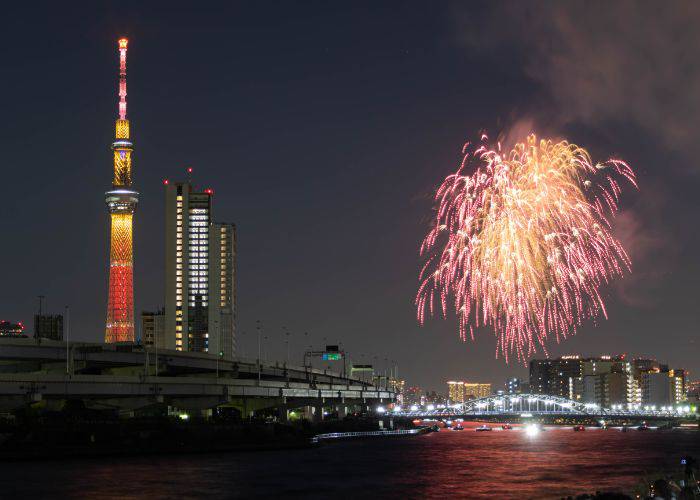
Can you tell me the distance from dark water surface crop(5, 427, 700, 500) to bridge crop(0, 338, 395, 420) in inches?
516

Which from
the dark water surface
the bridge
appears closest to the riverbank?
the bridge

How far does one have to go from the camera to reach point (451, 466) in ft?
331

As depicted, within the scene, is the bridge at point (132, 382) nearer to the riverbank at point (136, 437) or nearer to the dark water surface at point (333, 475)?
the riverbank at point (136, 437)

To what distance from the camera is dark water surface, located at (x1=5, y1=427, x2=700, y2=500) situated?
2798 inches

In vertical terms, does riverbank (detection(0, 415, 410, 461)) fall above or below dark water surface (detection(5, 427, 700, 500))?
above

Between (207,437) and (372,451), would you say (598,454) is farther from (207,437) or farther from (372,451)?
(207,437)

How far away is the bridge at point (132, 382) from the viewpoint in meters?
107

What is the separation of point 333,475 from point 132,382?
36.3m

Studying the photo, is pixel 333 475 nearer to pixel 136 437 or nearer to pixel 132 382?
pixel 136 437

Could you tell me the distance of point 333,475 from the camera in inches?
3401

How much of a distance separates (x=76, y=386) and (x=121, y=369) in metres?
36.9

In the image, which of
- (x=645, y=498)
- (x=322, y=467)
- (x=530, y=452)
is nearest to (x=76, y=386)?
(x=322, y=467)

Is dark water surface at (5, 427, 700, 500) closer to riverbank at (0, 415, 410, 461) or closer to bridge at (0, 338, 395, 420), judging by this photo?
riverbank at (0, 415, 410, 461)

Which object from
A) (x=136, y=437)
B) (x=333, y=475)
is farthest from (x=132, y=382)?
(x=333, y=475)
